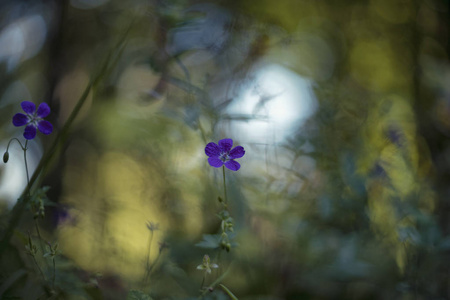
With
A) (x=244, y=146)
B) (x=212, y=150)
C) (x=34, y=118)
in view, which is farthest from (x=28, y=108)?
(x=244, y=146)

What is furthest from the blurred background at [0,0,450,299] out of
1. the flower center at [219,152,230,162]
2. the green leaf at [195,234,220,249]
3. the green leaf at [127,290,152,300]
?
the flower center at [219,152,230,162]

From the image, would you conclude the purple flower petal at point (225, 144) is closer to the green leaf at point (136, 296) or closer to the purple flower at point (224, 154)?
the purple flower at point (224, 154)

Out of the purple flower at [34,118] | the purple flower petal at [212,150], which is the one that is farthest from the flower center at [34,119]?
the purple flower petal at [212,150]

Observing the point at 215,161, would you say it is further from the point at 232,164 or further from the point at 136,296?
the point at 136,296

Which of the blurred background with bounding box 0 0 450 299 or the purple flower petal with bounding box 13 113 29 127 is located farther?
the blurred background with bounding box 0 0 450 299

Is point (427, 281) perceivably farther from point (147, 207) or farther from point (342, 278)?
point (147, 207)

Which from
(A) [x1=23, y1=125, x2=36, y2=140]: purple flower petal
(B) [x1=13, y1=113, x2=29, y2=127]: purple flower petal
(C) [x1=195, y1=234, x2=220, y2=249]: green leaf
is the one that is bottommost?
(C) [x1=195, y1=234, x2=220, y2=249]: green leaf

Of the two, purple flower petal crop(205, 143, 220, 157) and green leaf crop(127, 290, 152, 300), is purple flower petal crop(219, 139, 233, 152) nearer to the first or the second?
purple flower petal crop(205, 143, 220, 157)
